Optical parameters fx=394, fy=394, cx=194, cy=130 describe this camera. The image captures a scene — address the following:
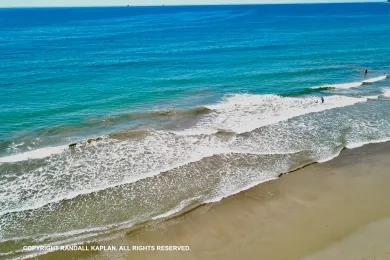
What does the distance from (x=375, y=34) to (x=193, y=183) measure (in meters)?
61.6

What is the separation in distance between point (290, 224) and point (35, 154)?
13801 millimetres

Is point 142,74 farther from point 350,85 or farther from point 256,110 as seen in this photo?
point 350,85

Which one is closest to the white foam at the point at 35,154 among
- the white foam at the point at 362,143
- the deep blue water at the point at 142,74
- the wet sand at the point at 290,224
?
the deep blue water at the point at 142,74

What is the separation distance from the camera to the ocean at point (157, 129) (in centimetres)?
1620

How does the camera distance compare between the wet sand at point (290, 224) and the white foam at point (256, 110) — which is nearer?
the wet sand at point (290, 224)

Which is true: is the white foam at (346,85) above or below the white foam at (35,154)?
above

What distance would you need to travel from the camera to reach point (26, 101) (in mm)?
29969

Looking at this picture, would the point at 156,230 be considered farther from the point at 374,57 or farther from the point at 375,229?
the point at 374,57

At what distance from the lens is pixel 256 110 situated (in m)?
28.0

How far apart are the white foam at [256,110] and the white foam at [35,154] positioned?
23.8ft

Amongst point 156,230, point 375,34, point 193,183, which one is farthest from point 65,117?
point 375,34

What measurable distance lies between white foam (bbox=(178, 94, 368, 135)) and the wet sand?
24.0ft

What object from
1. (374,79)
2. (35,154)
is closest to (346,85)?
(374,79)

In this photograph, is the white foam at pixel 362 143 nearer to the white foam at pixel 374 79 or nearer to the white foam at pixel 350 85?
the white foam at pixel 350 85
